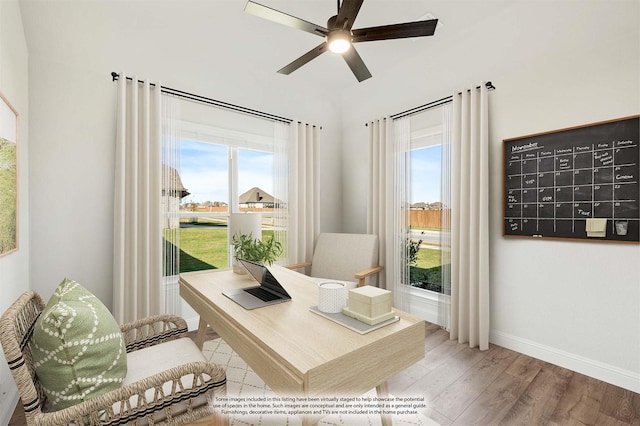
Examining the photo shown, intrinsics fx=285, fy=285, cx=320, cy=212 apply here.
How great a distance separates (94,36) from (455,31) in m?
3.19

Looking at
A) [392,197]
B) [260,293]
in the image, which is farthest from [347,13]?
[392,197]

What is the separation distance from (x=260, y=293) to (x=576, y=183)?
242 centimetres

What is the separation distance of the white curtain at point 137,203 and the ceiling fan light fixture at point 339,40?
1.68m

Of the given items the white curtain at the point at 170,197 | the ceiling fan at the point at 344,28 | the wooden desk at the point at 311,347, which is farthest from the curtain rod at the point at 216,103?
the wooden desk at the point at 311,347

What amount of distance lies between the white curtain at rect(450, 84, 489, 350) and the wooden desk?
1.56 metres

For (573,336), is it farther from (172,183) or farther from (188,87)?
(188,87)

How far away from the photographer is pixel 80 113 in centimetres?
232

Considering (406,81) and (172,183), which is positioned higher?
(406,81)

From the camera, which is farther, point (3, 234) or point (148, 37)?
point (148, 37)

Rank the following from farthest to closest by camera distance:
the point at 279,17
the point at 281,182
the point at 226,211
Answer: the point at 281,182, the point at 226,211, the point at 279,17

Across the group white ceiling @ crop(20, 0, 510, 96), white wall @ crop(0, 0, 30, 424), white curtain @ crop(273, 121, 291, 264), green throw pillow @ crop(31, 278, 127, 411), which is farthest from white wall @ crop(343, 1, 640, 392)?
white wall @ crop(0, 0, 30, 424)

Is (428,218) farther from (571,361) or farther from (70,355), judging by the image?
(70,355)

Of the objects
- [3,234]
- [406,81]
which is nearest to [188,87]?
[3,234]

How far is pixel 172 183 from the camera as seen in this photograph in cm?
270
